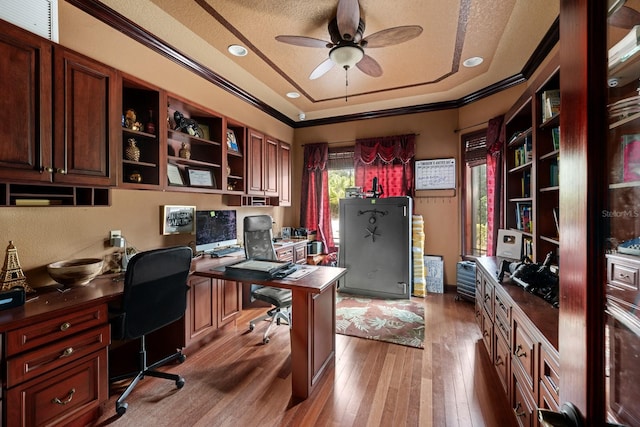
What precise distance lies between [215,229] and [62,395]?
1.99 m

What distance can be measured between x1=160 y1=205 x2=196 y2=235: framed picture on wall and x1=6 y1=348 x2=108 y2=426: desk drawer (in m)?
1.32

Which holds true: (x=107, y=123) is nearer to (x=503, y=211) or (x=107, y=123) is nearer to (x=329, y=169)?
(x=329, y=169)

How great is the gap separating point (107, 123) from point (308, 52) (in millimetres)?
1997

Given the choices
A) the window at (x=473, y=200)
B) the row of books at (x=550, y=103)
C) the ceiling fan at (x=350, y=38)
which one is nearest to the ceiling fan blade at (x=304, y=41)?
the ceiling fan at (x=350, y=38)

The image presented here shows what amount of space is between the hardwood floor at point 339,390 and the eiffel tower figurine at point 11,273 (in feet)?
3.32

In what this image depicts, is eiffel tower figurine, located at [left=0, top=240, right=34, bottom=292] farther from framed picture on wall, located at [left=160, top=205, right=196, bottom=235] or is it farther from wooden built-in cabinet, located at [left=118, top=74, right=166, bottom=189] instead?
framed picture on wall, located at [left=160, top=205, right=196, bottom=235]

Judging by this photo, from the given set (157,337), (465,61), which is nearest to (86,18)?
(157,337)

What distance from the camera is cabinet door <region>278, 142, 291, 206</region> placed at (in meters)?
4.44

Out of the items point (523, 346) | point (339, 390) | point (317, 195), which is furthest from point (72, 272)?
point (317, 195)

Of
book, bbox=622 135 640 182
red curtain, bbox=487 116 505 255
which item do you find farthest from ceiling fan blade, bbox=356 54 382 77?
book, bbox=622 135 640 182

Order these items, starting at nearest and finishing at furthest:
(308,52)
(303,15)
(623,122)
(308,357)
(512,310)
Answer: (623,122), (512,310), (308,357), (303,15), (308,52)

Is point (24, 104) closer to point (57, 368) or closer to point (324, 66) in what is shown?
point (57, 368)

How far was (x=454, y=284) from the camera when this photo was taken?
4211mm

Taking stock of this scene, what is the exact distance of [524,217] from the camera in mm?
2805
